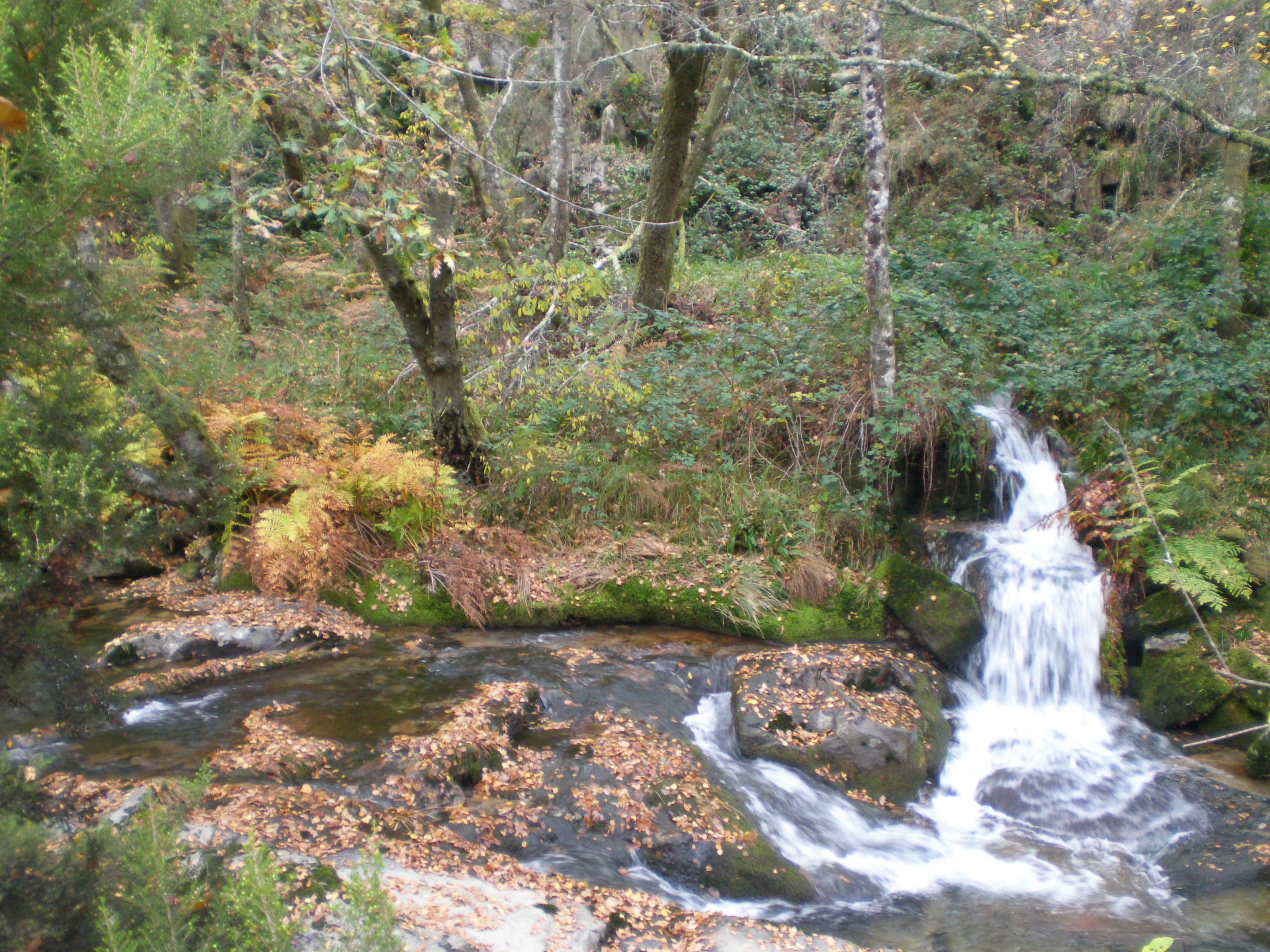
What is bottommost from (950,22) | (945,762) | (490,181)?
(945,762)

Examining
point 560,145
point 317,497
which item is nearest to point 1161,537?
point 317,497

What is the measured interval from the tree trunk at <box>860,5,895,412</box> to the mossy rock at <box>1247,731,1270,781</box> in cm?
420

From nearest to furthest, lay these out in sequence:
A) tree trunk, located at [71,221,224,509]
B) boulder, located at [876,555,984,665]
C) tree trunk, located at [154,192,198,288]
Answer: tree trunk, located at [71,221,224,509] → boulder, located at [876,555,984,665] → tree trunk, located at [154,192,198,288]

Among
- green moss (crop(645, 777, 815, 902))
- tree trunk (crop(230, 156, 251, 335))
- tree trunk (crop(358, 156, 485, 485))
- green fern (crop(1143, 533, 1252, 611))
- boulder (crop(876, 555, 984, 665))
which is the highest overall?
tree trunk (crop(230, 156, 251, 335))

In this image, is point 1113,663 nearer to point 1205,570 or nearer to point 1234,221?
point 1205,570

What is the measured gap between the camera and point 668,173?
10.0m

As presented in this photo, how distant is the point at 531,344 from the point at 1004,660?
5860 millimetres

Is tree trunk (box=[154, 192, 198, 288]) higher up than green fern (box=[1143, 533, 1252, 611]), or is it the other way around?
tree trunk (box=[154, 192, 198, 288])

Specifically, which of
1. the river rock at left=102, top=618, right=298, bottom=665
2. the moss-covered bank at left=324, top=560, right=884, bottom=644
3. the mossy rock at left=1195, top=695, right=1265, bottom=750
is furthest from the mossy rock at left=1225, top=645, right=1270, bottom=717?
the river rock at left=102, top=618, right=298, bottom=665

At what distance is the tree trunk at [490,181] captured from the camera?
413 inches

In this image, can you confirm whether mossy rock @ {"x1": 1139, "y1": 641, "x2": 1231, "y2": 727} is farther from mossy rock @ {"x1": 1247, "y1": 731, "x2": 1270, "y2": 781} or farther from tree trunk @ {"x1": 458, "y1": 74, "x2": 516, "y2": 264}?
tree trunk @ {"x1": 458, "y1": 74, "x2": 516, "y2": 264}

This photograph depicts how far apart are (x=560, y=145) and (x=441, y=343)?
14.3ft

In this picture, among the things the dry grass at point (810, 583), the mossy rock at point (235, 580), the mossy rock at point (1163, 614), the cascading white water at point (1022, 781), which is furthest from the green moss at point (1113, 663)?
the mossy rock at point (235, 580)

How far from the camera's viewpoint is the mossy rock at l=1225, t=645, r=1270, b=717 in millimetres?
6480
